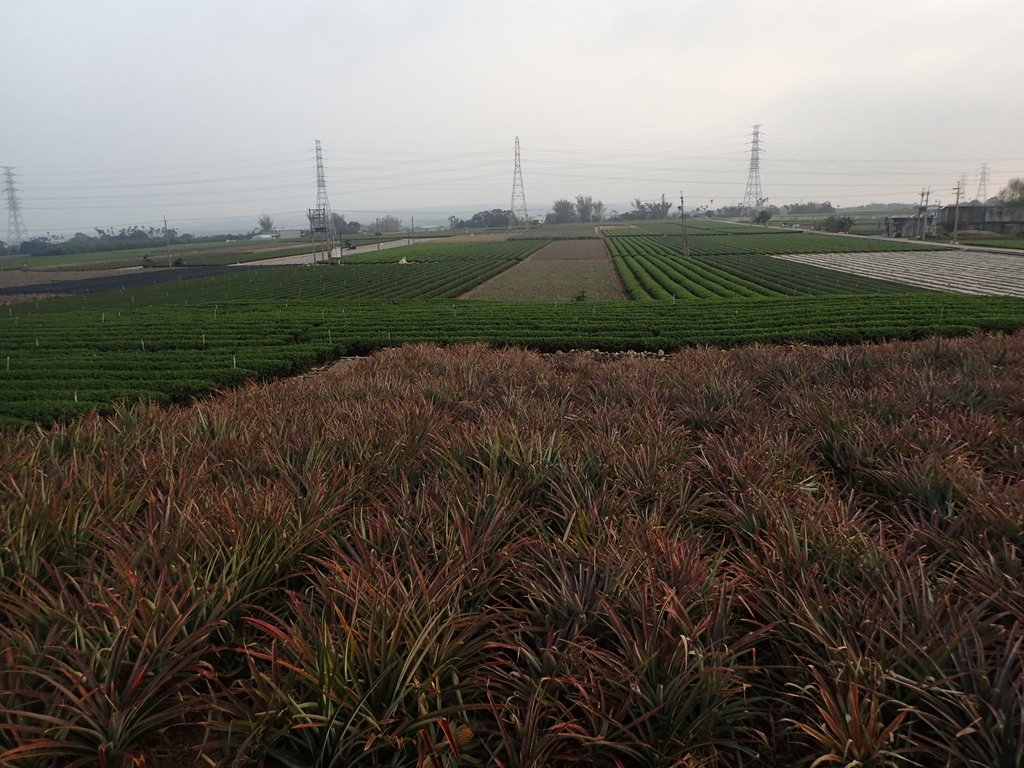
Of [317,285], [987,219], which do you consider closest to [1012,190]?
[987,219]

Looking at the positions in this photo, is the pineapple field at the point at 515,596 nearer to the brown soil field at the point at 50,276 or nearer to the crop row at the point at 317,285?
the crop row at the point at 317,285

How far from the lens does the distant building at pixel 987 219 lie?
85.5 metres

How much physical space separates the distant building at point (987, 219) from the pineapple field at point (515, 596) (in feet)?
350

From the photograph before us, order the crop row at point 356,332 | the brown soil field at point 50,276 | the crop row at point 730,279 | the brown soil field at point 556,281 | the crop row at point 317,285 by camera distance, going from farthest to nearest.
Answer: the brown soil field at point 50,276 < the crop row at point 317,285 < the brown soil field at point 556,281 < the crop row at point 730,279 < the crop row at point 356,332

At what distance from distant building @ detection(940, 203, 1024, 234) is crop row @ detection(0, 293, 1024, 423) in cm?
7798

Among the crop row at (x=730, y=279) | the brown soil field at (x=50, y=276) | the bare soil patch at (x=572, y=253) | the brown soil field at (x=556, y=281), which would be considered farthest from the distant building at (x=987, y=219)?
the brown soil field at (x=50, y=276)

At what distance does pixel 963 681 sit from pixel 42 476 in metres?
6.15

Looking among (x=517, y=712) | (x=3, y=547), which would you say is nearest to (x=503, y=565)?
(x=517, y=712)

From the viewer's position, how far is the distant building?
281 ft

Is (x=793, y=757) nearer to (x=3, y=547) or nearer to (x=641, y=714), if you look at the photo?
(x=641, y=714)

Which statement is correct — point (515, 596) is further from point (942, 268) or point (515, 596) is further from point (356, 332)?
point (942, 268)

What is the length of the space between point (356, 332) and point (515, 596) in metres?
20.3

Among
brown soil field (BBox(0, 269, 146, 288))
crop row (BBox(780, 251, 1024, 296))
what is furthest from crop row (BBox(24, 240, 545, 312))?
crop row (BBox(780, 251, 1024, 296))

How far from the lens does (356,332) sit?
22.9 m
